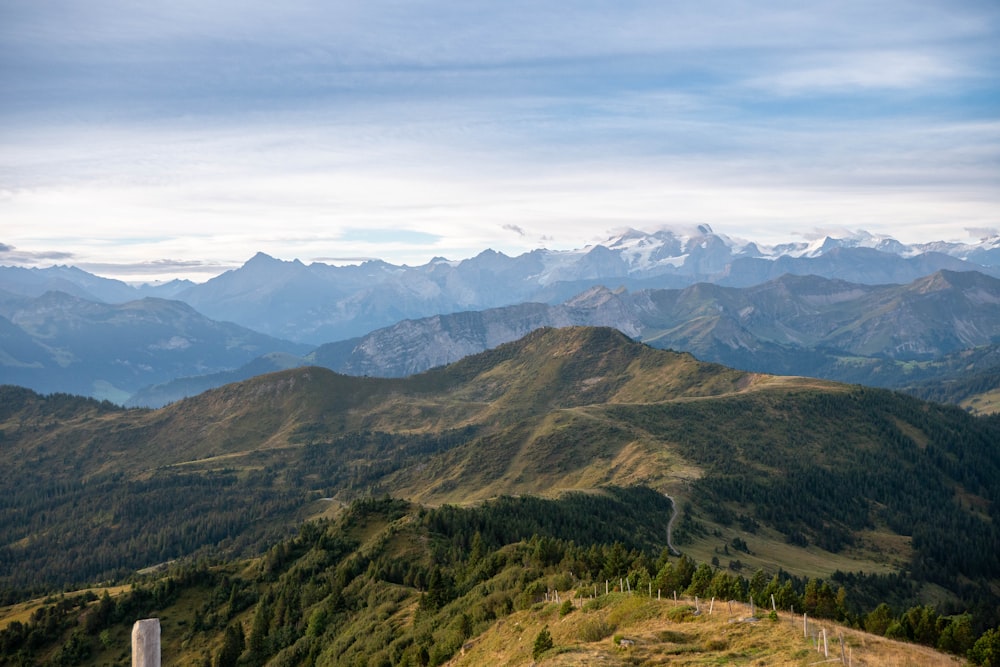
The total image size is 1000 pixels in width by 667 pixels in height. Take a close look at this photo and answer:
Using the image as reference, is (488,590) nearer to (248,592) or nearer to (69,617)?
(248,592)

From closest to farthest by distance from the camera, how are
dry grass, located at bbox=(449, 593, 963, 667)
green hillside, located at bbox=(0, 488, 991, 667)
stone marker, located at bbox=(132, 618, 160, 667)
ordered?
stone marker, located at bbox=(132, 618, 160, 667) → dry grass, located at bbox=(449, 593, 963, 667) → green hillside, located at bbox=(0, 488, 991, 667)

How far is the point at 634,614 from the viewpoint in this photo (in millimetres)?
71438

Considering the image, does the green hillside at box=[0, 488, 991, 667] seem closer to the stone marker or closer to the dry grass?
the dry grass

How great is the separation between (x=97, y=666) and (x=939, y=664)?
149 m

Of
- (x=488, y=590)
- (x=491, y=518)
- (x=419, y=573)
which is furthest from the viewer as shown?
(x=491, y=518)

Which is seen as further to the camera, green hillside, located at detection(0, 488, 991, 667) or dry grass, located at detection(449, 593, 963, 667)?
green hillside, located at detection(0, 488, 991, 667)

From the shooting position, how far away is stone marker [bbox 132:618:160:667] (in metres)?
20.3

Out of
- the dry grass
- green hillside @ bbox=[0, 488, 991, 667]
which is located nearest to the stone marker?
the dry grass

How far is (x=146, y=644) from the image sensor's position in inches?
810

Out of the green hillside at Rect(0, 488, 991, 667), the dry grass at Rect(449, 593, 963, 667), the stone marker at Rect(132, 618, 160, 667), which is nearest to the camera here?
the stone marker at Rect(132, 618, 160, 667)

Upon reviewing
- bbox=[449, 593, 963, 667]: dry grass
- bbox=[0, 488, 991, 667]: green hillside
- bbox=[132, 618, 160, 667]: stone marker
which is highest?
bbox=[132, 618, 160, 667]: stone marker

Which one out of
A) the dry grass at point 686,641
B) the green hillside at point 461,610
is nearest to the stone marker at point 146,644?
the dry grass at point 686,641

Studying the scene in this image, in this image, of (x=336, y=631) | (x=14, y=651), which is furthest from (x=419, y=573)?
(x=14, y=651)

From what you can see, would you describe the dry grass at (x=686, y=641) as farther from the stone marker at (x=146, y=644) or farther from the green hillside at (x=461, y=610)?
the stone marker at (x=146, y=644)
